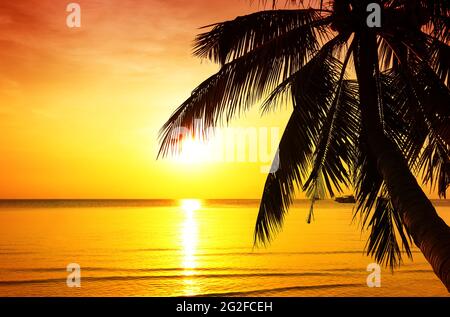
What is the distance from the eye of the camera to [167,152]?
5520 mm

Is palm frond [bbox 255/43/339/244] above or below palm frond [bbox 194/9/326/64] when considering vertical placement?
below

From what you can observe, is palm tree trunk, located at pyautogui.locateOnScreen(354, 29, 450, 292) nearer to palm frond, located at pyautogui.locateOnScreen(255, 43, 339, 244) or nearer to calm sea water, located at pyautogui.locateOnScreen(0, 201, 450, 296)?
palm frond, located at pyautogui.locateOnScreen(255, 43, 339, 244)

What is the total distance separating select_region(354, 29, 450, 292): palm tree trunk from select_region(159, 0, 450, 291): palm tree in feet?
0.08

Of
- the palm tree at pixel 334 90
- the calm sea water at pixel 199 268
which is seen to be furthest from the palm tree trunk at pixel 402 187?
the calm sea water at pixel 199 268

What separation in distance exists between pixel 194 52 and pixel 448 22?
3118mm

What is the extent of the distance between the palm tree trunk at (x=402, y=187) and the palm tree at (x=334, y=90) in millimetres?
24

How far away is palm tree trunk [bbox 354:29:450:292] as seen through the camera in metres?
3.18

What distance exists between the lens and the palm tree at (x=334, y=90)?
5.00 metres

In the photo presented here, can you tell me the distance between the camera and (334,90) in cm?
610

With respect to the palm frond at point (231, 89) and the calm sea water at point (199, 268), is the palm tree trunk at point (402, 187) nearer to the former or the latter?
the palm frond at point (231, 89)

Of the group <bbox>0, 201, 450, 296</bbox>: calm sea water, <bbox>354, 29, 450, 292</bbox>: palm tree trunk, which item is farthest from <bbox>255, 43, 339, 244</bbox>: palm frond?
<bbox>0, 201, 450, 296</bbox>: calm sea water

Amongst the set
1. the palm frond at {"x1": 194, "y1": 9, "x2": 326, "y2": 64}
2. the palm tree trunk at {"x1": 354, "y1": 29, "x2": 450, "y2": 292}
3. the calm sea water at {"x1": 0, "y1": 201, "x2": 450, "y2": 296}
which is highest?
the palm frond at {"x1": 194, "y1": 9, "x2": 326, "y2": 64}

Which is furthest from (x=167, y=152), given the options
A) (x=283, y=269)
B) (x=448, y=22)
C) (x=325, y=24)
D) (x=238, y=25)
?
(x=283, y=269)

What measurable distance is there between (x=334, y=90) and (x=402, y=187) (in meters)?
2.63
